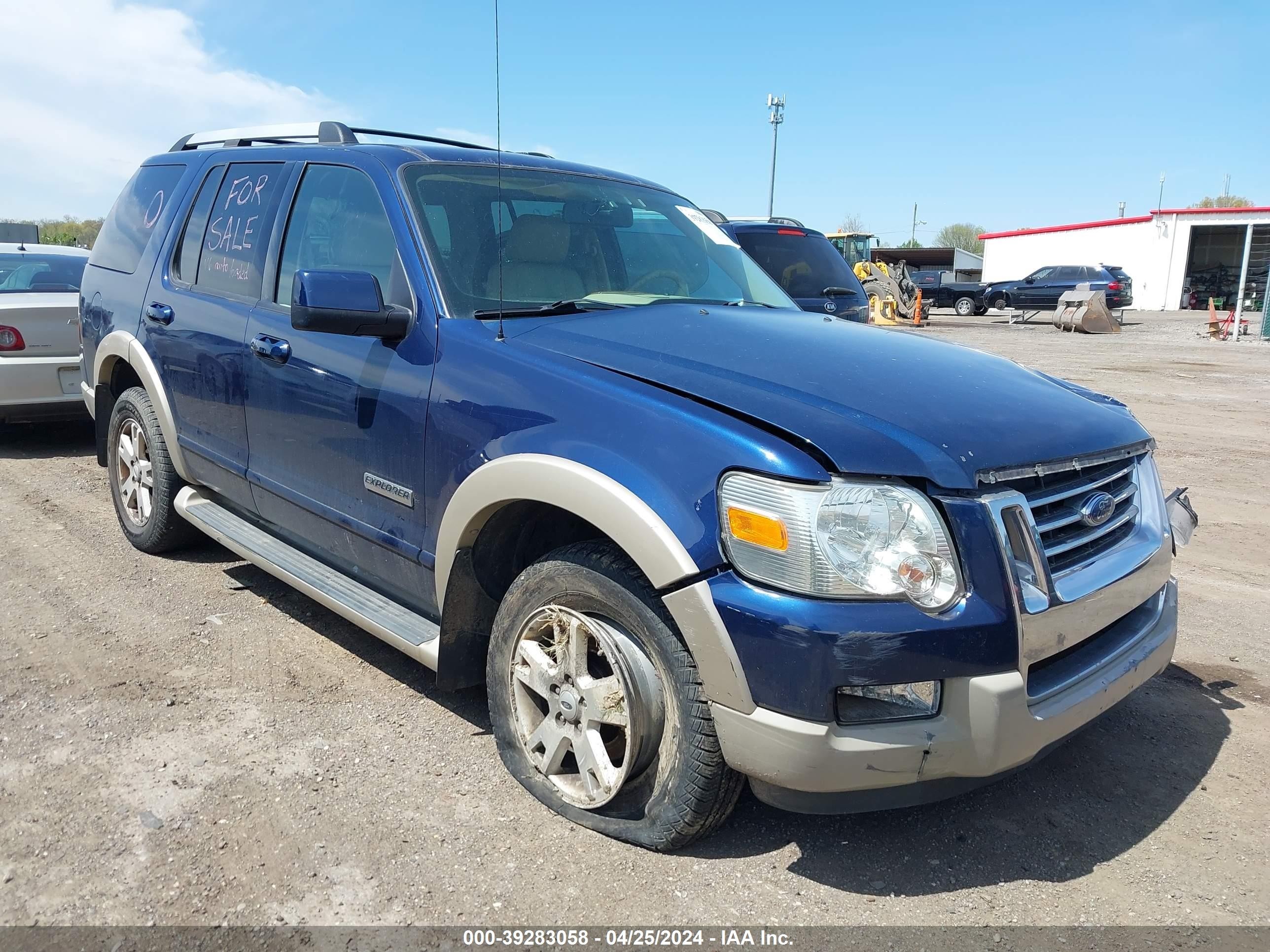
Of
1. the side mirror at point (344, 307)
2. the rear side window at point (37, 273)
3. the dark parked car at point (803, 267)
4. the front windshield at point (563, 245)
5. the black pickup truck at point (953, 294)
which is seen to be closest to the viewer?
the side mirror at point (344, 307)

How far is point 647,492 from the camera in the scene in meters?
2.41

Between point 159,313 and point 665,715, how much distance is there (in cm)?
335

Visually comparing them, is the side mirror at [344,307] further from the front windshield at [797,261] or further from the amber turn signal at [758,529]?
the front windshield at [797,261]

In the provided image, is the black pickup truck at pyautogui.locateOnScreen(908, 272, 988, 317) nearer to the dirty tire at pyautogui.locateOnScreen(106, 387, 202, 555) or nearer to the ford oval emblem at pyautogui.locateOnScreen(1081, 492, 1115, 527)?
the dirty tire at pyautogui.locateOnScreen(106, 387, 202, 555)

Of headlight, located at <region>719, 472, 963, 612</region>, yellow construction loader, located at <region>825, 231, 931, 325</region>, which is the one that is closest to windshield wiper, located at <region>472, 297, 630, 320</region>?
headlight, located at <region>719, 472, 963, 612</region>

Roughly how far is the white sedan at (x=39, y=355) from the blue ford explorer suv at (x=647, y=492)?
3.82m

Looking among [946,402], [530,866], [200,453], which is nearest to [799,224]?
[200,453]

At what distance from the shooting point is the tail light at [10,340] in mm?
7117

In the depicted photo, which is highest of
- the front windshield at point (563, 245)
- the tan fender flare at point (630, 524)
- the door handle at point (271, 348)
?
the front windshield at point (563, 245)

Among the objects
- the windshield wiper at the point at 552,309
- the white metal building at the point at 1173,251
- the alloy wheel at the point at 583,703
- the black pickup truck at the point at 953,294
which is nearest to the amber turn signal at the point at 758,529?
the alloy wheel at the point at 583,703

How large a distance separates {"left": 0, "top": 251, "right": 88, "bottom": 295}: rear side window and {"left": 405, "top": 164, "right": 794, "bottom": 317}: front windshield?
218 inches

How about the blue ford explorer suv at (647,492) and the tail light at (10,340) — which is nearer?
the blue ford explorer suv at (647,492)

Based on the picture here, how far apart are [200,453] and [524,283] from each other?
1.96 m

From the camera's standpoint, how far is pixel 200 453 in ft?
14.3
